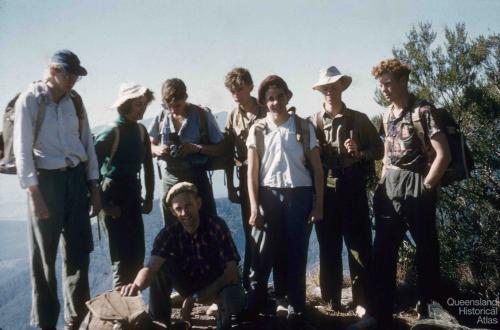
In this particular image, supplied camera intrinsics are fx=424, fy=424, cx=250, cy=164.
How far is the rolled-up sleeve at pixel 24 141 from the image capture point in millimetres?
3461

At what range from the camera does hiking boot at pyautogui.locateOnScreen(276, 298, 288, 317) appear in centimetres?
460

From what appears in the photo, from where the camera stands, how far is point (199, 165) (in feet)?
16.2

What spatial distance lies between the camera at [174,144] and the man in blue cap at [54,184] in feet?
3.33

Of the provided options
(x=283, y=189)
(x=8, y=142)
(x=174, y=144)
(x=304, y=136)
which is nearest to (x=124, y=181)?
(x=174, y=144)

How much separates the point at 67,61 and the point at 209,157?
1.93 m

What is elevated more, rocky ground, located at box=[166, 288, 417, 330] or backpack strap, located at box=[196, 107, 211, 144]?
backpack strap, located at box=[196, 107, 211, 144]

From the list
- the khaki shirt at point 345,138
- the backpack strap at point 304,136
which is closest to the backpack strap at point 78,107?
the backpack strap at point 304,136

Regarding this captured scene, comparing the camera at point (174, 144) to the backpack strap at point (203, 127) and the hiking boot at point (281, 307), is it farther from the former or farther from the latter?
the hiking boot at point (281, 307)

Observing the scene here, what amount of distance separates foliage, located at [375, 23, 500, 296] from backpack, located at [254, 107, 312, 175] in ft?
14.6

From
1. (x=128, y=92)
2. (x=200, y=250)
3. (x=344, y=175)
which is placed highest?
(x=128, y=92)

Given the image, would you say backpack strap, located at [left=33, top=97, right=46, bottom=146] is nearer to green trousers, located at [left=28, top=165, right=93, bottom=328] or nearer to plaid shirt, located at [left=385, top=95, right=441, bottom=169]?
green trousers, located at [left=28, top=165, right=93, bottom=328]

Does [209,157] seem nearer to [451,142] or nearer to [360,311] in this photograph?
[360,311]

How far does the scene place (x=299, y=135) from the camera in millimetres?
4277

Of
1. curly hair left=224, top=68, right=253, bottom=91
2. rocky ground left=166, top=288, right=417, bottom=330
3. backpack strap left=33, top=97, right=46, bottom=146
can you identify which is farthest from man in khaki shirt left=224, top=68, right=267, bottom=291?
backpack strap left=33, top=97, right=46, bottom=146
